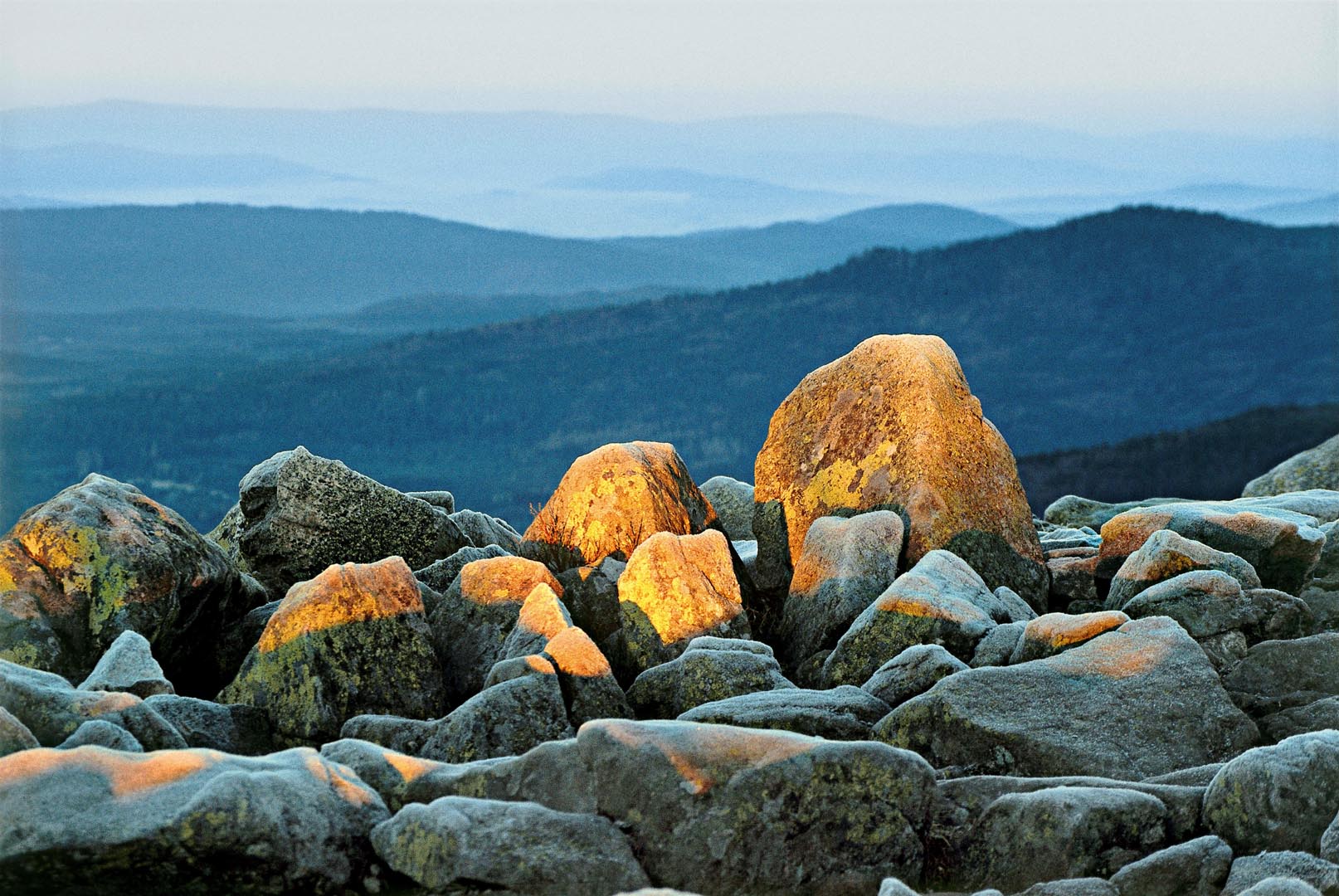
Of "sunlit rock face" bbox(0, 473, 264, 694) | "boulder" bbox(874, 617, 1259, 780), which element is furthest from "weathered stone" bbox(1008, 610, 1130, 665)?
"sunlit rock face" bbox(0, 473, 264, 694)

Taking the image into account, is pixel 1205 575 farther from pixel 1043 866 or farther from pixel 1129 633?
pixel 1043 866

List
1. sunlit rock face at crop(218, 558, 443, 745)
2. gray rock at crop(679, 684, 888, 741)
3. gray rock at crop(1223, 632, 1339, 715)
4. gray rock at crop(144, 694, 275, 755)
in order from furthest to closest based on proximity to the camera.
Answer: sunlit rock face at crop(218, 558, 443, 745), gray rock at crop(1223, 632, 1339, 715), gray rock at crop(144, 694, 275, 755), gray rock at crop(679, 684, 888, 741)

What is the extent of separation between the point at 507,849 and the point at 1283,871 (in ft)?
14.4

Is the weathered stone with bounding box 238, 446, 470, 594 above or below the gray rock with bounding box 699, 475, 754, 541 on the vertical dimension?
above

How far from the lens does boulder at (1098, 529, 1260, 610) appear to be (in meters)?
14.6

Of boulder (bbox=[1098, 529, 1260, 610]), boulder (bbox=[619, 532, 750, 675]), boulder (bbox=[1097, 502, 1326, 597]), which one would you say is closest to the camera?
boulder (bbox=[619, 532, 750, 675])

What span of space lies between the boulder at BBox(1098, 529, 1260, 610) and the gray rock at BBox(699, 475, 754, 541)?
6.04 metres

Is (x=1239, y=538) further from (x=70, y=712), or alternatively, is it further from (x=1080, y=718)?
(x=70, y=712)

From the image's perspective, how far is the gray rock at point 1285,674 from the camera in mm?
12445

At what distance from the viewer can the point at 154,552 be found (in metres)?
14.1

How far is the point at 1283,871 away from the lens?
910 centimetres

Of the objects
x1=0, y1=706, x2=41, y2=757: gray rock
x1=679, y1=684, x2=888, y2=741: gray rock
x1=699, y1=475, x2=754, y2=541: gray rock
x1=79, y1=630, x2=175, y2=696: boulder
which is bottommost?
x1=699, y1=475, x2=754, y2=541: gray rock

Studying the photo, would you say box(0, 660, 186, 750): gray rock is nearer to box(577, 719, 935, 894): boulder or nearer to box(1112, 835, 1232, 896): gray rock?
box(577, 719, 935, 894): boulder

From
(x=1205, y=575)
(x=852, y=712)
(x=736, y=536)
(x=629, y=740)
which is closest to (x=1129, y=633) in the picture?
(x=1205, y=575)
